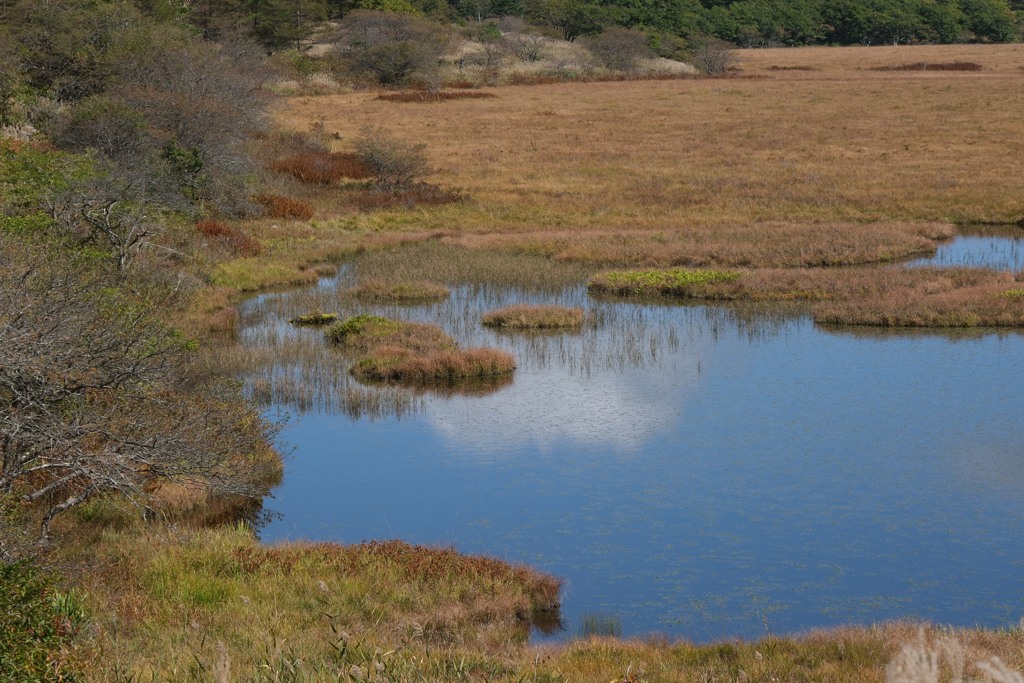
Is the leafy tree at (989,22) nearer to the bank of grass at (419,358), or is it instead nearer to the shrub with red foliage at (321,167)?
the shrub with red foliage at (321,167)

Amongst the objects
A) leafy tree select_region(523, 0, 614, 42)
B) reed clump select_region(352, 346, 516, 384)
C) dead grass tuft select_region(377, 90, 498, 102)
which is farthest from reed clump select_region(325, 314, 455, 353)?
leafy tree select_region(523, 0, 614, 42)

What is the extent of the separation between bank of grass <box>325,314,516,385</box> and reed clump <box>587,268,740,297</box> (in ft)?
22.2

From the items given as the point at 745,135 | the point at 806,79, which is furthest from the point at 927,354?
the point at 806,79

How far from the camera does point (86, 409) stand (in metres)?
12.2

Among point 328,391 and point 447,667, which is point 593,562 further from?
point 328,391

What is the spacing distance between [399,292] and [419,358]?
21.9 feet

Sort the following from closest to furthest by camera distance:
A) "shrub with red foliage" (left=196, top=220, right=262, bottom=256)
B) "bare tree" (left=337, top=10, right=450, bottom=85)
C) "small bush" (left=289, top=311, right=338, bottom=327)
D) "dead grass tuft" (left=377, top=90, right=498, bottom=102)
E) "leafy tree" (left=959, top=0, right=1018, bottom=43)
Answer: "small bush" (left=289, top=311, right=338, bottom=327) < "shrub with red foliage" (left=196, top=220, right=262, bottom=256) < "dead grass tuft" (left=377, top=90, right=498, bottom=102) < "bare tree" (left=337, top=10, right=450, bottom=85) < "leafy tree" (left=959, top=0, right=1018, bottom=43)

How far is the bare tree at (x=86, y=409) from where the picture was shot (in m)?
11.0

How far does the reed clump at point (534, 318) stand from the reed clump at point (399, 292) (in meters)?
2.59

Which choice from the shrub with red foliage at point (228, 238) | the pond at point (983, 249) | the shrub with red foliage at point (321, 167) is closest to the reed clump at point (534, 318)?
the shrub with red foliage at point (228, 238)

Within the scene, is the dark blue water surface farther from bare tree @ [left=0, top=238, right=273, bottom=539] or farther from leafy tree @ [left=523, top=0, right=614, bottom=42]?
leafy tree @ [left=523, top=0, right=614, bottom=42]

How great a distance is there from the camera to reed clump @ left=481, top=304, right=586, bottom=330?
25406 millimetres

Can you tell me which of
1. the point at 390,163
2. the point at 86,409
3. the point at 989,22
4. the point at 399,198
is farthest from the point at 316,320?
the point at 989,22

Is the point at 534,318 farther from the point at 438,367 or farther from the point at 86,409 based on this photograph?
the point at 86,409
